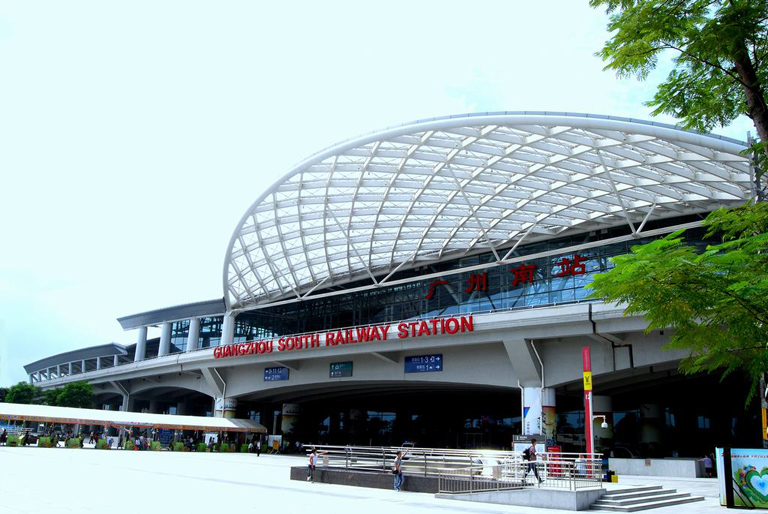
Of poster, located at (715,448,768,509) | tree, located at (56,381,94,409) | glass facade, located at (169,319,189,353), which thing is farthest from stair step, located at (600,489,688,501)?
tree, located at (56,381,94,409)

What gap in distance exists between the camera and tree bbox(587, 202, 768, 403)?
38.1ft

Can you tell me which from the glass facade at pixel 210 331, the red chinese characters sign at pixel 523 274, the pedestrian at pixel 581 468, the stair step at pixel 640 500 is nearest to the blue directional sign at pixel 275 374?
the red chinese characters sign at pixel 523 274

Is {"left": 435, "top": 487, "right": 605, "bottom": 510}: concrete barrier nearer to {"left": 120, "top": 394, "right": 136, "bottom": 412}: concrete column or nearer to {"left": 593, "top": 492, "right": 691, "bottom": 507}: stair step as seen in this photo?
{"left": 593, "top": 492, "right": 691, "bottom": 507}: stair step

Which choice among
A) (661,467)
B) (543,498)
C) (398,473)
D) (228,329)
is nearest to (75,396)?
(228,329)

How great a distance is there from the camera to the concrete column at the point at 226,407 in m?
60.9

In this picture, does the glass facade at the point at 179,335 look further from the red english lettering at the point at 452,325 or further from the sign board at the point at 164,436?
the red english lettering at the point at 452,325

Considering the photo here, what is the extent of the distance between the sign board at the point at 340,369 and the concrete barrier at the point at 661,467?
21940 mm

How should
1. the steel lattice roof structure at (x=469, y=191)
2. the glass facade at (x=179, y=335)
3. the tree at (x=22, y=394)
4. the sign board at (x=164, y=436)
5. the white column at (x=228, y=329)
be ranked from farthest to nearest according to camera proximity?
the tree at (x=22, y=394) → the glass facade at (x=179, y=335) → the sign board at (x=164, y=436) → the white column at (x=228, y=329) → the steel lattice roof structure at (x=469, y=191)

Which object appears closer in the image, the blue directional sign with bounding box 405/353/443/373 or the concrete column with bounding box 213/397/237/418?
the blue directional sign with bounding box 405/353/443/373

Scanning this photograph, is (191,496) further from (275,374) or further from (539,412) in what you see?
(275,374)

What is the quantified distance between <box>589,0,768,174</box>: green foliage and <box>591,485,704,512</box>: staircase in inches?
489

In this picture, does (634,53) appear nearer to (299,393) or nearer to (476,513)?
(476,513)

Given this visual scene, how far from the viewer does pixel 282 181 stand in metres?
46.1

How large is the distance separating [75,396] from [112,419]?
2526cm
